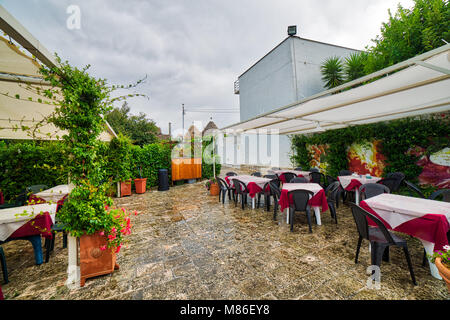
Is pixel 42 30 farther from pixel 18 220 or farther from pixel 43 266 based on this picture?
pixel 43 266

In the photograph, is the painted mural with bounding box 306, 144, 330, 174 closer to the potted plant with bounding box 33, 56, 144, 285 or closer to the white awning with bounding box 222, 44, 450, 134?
the white awning with bounding box 222, 44, 450, 134

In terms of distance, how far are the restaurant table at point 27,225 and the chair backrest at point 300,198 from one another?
412 centimetres

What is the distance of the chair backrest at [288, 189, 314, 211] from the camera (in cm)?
370

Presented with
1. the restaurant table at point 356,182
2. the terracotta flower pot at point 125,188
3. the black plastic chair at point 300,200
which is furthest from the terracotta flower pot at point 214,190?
the restaurant table at point 356,182

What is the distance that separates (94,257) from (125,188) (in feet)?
18.7

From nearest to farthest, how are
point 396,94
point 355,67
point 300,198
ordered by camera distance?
point 396,94
point 300,198
point 355,67

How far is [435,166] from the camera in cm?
474

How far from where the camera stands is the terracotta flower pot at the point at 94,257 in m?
2.28

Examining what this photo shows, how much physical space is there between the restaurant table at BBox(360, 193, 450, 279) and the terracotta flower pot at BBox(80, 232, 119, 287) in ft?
13.1

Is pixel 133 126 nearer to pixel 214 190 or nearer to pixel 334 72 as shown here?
pixel 214 190

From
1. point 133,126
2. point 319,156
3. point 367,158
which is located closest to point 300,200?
point 367,158

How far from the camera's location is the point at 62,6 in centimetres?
235

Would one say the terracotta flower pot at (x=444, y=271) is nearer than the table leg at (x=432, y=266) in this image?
Yes

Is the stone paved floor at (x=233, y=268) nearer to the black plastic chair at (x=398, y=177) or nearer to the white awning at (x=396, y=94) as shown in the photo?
the black plastic chair at (x=398, y=177)
